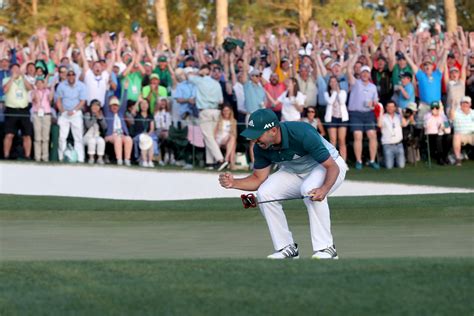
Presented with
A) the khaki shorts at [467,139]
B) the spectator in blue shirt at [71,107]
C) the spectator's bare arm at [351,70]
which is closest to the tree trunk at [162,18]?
the spectator in blue shirt at [71,107]

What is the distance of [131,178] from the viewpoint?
2427 cm

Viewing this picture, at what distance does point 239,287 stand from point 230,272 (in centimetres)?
61

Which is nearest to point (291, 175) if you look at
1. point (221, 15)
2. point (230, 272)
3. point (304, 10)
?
point (230, 272)

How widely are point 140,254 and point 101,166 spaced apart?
13.1 metres

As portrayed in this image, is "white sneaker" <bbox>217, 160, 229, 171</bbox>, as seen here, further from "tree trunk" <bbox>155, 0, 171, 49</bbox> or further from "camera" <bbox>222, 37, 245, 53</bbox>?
"tree trunk" <bbox>155, 0, 171, 49</bbox>

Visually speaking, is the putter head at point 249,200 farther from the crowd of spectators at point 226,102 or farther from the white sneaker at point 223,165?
the white sneaker at point 223,165

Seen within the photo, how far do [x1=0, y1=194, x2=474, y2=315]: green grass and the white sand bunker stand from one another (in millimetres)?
6305

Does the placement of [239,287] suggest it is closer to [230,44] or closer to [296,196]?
[296,196]

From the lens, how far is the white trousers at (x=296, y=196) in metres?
11.1

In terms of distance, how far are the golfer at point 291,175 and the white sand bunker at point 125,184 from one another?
1012cm

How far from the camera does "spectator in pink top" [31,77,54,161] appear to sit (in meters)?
25.3

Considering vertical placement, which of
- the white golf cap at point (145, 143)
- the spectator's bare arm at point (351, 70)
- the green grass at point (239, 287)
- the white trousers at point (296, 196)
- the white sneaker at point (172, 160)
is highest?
the spectator's bare arm at point (351, 70)

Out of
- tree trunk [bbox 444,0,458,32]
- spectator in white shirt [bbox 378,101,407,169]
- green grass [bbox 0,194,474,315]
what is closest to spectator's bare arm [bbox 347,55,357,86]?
spectator in white shirt [bbox 378,101,407,169]

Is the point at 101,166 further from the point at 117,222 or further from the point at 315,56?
the point at 117,222
